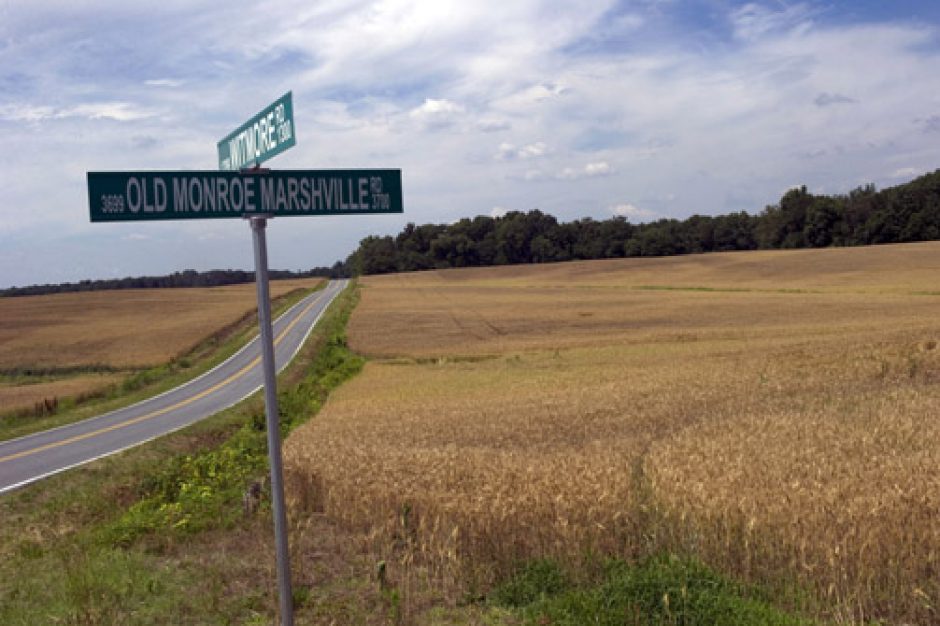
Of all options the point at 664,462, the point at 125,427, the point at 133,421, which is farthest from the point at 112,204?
the point at 133,421

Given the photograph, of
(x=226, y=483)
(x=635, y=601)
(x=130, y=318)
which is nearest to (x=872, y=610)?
(x=635, y=601)

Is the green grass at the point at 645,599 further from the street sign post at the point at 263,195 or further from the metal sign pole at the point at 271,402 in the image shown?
the street sign post at the point at 263,195

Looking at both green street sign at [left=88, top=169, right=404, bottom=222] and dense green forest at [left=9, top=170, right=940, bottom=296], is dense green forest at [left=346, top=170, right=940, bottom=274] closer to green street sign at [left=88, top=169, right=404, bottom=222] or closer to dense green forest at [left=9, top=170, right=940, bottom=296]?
dense green forest at [left=9, top=170, right=940, bottom=296]

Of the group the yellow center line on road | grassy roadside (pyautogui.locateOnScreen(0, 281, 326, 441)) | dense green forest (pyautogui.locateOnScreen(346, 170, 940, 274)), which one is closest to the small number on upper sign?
the yellow center line on road

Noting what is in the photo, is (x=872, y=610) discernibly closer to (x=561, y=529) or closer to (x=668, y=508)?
(x=668, y=508)

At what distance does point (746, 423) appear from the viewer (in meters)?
15.2

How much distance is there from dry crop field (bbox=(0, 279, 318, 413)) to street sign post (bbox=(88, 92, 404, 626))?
114 ft

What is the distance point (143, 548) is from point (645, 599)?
633cm

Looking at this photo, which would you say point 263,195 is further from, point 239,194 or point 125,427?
point 125,427

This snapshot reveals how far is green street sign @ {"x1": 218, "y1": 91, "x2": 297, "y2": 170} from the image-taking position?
16.9 ft

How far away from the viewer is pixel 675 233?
529 ft

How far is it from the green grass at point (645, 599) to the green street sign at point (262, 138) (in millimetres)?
4348

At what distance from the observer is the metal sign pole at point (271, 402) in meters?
5.15

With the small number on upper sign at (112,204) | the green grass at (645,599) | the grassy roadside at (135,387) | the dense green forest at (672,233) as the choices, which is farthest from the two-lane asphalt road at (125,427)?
the dense green forest at (672,233)
